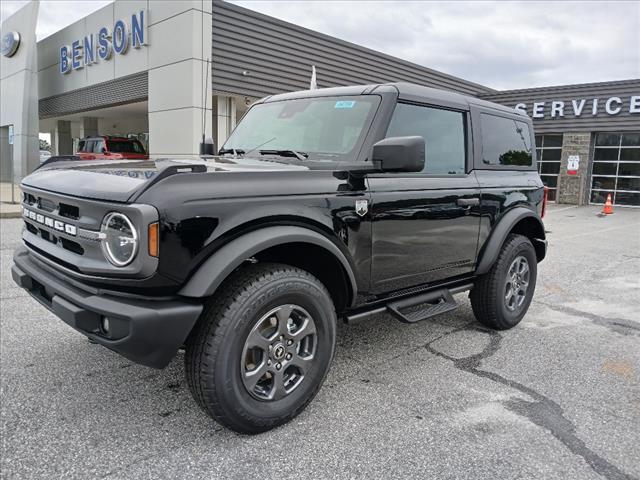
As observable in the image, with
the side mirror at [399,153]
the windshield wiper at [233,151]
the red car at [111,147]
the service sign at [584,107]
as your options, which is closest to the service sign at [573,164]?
the service sign at [584,107]

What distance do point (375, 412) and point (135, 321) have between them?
147cm

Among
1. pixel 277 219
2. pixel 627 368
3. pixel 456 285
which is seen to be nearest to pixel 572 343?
pixel 627 368

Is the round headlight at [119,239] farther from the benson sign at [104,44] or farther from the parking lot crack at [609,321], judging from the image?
the benson sign at [104,44]

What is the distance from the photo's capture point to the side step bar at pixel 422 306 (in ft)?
11.0

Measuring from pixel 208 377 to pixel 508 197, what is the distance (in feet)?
9.71

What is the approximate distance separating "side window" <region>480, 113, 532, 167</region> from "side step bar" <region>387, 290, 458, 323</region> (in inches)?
46.5

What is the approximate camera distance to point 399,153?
2.82 meters

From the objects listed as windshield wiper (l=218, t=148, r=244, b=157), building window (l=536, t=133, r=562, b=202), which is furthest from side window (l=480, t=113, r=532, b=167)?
building window (l=536, t=133, r=562, b=202)

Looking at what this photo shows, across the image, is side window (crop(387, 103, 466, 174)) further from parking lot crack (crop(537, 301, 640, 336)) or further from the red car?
the red car

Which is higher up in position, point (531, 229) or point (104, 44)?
point (104, 44)

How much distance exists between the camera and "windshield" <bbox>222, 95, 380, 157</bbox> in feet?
10.8

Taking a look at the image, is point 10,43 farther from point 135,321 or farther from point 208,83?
point 135,321

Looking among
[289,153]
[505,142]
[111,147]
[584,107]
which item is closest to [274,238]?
[289,153]

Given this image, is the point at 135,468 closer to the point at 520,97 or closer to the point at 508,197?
the point at 508,197
